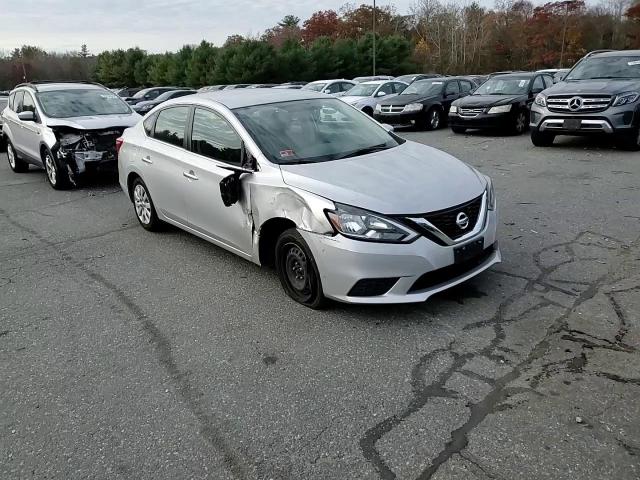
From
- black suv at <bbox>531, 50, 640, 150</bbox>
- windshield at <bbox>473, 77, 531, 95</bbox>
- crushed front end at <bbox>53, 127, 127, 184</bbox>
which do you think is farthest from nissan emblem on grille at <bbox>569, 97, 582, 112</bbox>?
crushed front end at <bbox>53, 127, 127, 184</bbox>

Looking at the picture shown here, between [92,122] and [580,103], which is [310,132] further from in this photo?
[580,103]

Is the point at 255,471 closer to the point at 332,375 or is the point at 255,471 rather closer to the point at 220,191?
the point at 332,375

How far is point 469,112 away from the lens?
13.8 m

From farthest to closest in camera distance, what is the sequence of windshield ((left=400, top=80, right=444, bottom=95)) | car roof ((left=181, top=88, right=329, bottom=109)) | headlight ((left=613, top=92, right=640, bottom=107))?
1. windshield ((left=400, top=80, right=444, bottom=95))
2. headlight ((left=613, top=92, right=640, bottom=107))
3. car roof ((left=181, top=88, right=329, bottom=109))

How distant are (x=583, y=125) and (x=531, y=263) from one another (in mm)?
6260

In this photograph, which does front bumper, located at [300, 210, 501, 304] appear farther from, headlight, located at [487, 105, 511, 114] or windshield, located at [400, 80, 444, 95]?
windshield, located at [400, 80, 444, 95]

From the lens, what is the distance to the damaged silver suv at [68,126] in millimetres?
9172

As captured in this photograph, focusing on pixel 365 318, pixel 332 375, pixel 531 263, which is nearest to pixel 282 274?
pixel 365 318

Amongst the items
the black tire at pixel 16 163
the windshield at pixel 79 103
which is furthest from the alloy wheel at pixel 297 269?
the black tire at pixel 16 163

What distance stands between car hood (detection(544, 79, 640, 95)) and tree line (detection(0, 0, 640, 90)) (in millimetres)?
34173

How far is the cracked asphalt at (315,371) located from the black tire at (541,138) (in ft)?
18.2

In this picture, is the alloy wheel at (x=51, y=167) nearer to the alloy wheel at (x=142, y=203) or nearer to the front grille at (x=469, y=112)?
the alloy wheel at (x=142, y=203)

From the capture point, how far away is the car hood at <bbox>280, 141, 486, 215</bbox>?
3824 millimetres

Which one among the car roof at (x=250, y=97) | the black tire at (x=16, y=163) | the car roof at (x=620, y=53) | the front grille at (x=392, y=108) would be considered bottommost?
the black tire at (x=16, y=163)
